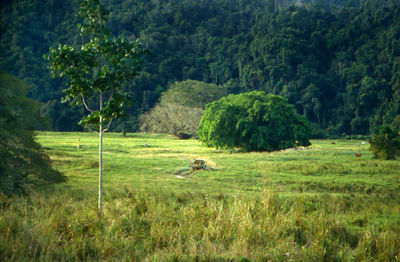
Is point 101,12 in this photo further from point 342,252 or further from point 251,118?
point 251,118

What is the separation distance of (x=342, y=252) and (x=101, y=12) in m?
7.95

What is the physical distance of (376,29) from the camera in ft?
247

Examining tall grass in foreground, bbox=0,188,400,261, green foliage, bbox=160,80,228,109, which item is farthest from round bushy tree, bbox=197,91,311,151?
green foliage, bbox=160,80,228,109

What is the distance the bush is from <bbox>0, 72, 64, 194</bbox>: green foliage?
31.7 m

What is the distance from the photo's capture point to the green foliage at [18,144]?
11.8 metres

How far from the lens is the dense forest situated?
199 ft

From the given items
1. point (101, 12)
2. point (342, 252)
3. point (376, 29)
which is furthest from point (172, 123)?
point (376, 29)

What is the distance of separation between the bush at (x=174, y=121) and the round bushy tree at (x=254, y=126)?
16144 millimetres

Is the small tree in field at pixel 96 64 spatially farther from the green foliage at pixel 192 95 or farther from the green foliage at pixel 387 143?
the green foliage at pixel 192 95

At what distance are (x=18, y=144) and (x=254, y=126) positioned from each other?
1910cm

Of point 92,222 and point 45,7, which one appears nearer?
point 92,222

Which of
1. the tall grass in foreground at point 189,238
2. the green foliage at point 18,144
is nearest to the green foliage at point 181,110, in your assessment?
the green foliage at point 18,144

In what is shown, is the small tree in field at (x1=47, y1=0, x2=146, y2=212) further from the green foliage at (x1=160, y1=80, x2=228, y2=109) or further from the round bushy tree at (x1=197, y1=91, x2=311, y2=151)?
the green foliage at (x1=160, y1=80, x2=228, y2=109)

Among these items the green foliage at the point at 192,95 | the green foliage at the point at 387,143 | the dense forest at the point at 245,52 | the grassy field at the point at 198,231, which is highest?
the dense forest at the point at 245,52
